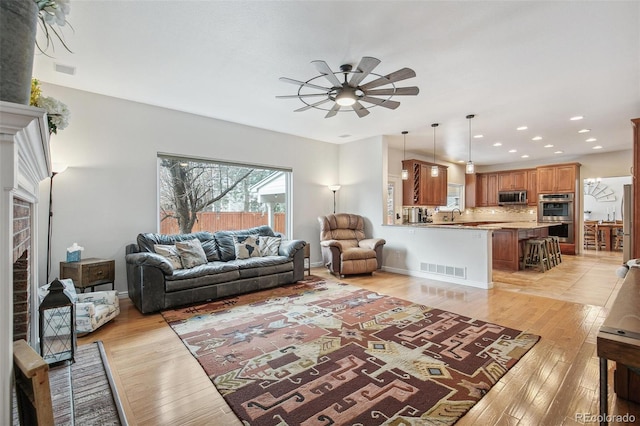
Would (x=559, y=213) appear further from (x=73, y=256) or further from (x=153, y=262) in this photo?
(x=73, y=256)

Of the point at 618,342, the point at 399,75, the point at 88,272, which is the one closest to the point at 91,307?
the point at 88,272

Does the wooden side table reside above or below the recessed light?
below

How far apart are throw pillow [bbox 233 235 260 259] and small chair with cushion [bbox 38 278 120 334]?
1758mm

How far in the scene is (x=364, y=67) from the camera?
2.55 metres

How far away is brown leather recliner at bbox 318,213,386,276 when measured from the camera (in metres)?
5.27

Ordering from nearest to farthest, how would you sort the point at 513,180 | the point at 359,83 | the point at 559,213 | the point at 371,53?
the point at 371,53, the point at 359,83, the point at 559,213, the point at 513,180

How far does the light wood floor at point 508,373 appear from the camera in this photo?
5.84 feet

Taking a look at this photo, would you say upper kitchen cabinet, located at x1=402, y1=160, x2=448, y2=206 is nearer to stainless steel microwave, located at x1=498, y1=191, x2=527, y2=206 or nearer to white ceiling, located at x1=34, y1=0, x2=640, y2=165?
white ceiling, located at x1=34, y1=0, x2=640, y2=165

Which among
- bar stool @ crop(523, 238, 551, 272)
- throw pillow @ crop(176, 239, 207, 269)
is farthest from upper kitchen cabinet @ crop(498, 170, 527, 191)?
throw pillow @ crop(176, 239, 207, 269)

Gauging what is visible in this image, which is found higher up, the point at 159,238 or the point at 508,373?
the point at 159,238

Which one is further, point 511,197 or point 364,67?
point 511,197

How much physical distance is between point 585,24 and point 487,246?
309 cm

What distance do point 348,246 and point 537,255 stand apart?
4.04 meters

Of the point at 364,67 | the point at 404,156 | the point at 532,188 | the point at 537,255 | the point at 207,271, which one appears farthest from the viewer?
the point at 532,188
